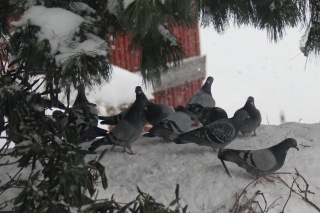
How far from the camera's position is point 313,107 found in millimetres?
12938

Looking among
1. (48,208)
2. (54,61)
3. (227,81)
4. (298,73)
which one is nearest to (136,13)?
(54,61)

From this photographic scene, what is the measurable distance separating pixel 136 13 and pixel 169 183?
1.59 m

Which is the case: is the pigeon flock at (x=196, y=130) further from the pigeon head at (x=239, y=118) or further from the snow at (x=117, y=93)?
the snow at (x=117, y=93)

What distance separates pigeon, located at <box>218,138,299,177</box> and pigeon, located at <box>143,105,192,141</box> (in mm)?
781

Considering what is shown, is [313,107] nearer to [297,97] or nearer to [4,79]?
[297,97]

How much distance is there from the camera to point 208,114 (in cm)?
516

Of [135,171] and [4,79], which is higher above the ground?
[4,79]

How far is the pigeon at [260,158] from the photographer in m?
3.98


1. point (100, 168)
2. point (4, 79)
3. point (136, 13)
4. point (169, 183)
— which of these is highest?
point (136, 13)

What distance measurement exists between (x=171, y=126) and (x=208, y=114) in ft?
1.66

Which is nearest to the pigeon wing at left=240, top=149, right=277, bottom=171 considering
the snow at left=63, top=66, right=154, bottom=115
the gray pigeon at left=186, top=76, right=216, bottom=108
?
the gray pigeon at left=186, top=76, right=216, bottom=108

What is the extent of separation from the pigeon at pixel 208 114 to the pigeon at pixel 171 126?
0.74ft

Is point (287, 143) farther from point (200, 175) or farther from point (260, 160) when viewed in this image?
point (200, 175)

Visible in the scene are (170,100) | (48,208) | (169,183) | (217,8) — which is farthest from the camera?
(170,100)
